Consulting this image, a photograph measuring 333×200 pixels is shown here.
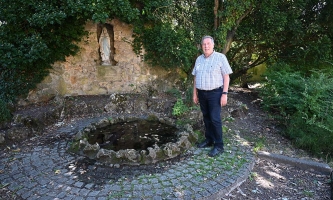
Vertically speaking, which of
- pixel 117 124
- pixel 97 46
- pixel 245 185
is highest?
pixel 97 46

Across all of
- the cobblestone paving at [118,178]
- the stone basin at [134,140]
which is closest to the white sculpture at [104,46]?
the stone basin at [134,140]

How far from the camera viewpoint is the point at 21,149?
4.72 m

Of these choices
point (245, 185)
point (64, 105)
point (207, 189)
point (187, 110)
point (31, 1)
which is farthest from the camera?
point (64, 105)

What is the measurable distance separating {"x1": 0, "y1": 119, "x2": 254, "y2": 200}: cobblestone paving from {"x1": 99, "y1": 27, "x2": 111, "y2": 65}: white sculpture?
3.59 m

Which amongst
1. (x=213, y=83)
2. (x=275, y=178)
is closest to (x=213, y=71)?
(x=213, y=83)

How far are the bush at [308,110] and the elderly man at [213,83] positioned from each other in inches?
71.3

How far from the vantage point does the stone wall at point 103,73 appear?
7.00 meters

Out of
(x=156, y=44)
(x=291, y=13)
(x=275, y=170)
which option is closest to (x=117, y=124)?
(x=156, y=44)

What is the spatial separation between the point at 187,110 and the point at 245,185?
8.65 ft

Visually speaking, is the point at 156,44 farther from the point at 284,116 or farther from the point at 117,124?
the point at 284,116

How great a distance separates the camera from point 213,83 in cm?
402

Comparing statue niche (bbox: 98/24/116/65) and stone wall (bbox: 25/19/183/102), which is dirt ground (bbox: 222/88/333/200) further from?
statue niche (bbox: 98/24/116/65)

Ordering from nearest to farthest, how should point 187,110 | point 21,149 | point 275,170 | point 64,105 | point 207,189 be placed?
point 207,189 < point 275,170 < point 21,149 < point 187,110 < point 64,105

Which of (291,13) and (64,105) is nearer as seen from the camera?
(64,105)
